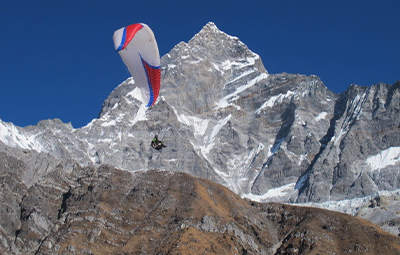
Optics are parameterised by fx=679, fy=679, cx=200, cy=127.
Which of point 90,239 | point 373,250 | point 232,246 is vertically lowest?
point 90,239

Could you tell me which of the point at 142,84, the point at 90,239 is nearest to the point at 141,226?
the point at 90,239

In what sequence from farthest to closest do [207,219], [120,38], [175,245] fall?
[207,219], [175,245], [120,38]

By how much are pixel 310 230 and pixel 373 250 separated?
20.5 metres

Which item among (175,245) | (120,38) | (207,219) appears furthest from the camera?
(207,219)

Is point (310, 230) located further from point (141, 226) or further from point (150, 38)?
point (150, 38)

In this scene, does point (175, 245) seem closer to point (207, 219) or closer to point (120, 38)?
point (207, 219)

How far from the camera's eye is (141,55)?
325 ft

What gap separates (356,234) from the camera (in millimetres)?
197375

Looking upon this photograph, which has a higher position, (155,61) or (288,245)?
(288,245)

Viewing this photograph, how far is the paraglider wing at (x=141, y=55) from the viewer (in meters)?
96.9

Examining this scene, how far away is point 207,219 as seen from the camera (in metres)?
193

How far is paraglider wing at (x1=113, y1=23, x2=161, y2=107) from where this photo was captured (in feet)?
318

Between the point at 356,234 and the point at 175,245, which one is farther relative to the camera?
the point at 356,234

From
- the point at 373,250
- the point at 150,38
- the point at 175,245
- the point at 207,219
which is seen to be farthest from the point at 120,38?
the point at 373,250
